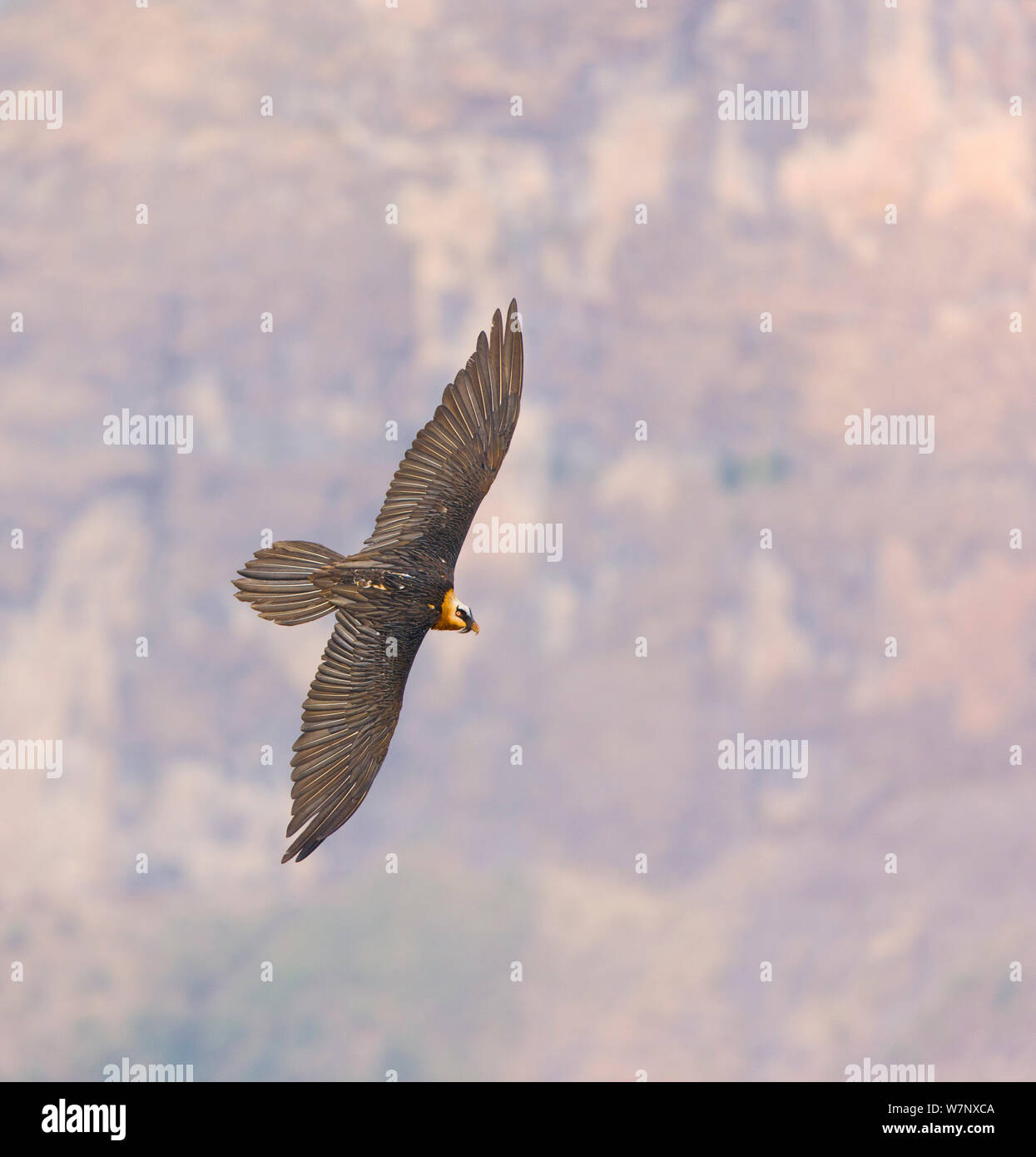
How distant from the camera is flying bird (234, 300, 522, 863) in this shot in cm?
1925

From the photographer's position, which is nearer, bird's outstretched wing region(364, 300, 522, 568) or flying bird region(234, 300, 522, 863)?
flying bird region(234, 300, 522, 863)

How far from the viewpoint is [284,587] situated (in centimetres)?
1983

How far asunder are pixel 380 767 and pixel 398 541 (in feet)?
11.4

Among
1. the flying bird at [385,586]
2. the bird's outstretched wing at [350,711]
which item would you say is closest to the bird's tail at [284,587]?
the flying bird at [385,586]

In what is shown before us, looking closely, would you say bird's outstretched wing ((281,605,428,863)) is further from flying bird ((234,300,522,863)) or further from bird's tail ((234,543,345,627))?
bird's tail ((234,543,345,627))

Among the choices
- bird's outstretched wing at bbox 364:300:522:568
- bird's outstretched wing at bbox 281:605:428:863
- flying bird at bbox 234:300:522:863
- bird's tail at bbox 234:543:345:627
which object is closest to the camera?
bird's outstretched wing at bbox 281:605:428:863

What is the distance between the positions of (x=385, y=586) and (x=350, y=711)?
1803mm

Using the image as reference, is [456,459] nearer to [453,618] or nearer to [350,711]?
[453,618]

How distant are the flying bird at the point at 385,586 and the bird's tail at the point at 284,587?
12 millimetres

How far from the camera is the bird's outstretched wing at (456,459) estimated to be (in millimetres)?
21203

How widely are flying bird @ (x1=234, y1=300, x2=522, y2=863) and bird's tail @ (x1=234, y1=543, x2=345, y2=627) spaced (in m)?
0.01

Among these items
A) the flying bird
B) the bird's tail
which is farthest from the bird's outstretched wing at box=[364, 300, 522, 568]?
the bird's tail
